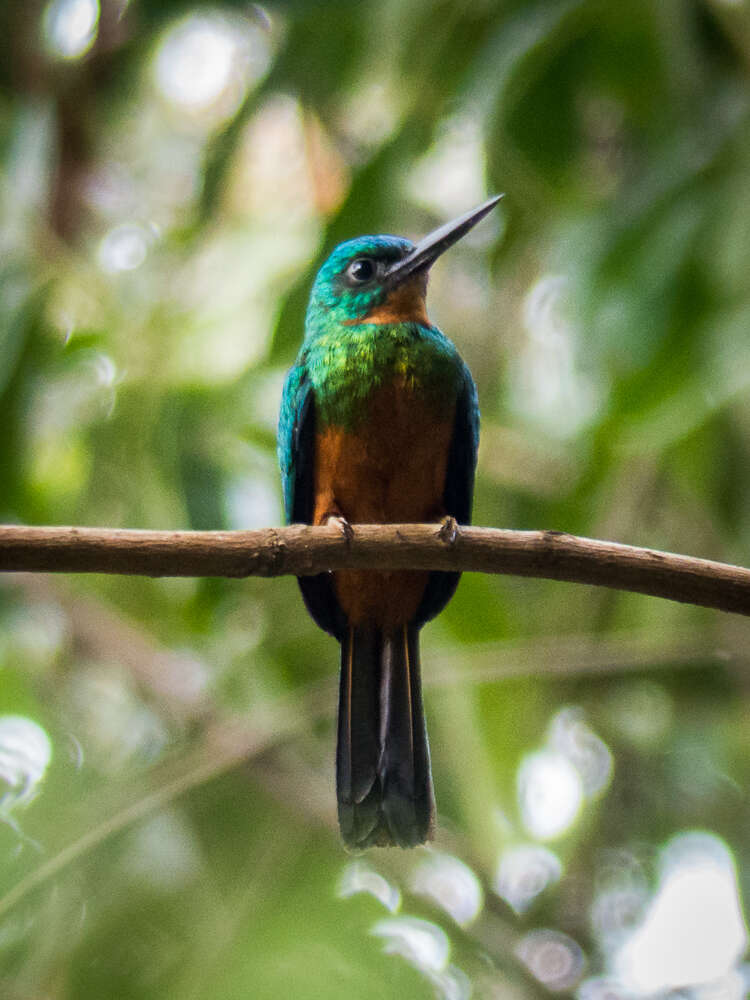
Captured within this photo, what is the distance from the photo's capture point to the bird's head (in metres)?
2.25

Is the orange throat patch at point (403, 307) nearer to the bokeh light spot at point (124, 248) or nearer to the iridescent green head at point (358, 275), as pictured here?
the iridescent green head at point (358, 275)

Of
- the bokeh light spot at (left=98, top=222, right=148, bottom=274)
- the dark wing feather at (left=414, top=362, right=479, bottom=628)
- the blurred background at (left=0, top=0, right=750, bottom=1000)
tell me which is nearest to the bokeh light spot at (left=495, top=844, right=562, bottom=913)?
the blurred background at (left=0, top=0, right=750, bottom=1000)

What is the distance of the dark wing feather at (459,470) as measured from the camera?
220 centimetres

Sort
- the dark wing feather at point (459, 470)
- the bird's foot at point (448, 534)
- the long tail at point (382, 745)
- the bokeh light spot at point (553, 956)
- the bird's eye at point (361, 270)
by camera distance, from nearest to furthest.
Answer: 1. the bird's foot at point (448, 534)
2. the long tail at point (382, 745)
3. the dark wing feather at point (459, 470)
4. the bird's eye at point (361, 270)
5. the bokeh light spot at point (553, 956)

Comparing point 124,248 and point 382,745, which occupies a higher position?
point 124,248

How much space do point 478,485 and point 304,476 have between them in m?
1.14

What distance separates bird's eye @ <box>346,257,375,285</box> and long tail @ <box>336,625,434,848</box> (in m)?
0.70

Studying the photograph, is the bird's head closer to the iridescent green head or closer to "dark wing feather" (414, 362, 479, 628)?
the iridescent green head

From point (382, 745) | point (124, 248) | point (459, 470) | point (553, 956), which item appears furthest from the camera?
point (124, 248)

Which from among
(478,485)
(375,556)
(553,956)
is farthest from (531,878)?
(375,556)

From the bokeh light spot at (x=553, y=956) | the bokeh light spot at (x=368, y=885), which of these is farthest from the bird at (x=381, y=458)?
the bokeh light spot at (x=553, y=956)

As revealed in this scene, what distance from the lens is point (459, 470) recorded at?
2221 millimetres

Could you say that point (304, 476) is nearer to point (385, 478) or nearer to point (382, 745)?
point (385, 478)

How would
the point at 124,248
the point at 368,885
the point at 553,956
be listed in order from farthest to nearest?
the point at 124,248 → the point at 553,956 → the point at 368,885
